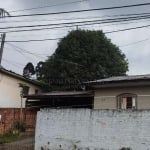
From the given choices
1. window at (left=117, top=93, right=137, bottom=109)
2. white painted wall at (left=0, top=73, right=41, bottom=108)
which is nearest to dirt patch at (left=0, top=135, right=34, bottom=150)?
A: window at (left=117, top=93, right=137, bottom=109)

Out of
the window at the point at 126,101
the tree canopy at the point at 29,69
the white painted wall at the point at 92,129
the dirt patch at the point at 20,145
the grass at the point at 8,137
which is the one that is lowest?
the dirt patch at the point at 20,145

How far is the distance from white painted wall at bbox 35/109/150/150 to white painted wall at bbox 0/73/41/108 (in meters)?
8.84

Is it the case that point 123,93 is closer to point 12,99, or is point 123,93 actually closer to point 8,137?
point 8,137

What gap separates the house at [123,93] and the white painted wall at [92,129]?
430 cm

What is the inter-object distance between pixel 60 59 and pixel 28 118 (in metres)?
13.0

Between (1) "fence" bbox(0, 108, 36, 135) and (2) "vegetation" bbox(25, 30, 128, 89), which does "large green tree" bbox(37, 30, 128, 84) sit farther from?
(1) "fence" bbox(0, 108, 36, 135)

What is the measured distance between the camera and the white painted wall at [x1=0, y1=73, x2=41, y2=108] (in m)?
26.8

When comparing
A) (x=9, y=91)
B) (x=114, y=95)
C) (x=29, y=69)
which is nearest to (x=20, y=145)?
(x=114, y=95)

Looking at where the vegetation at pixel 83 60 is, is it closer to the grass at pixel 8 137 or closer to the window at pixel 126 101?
the grass at pixel 8 137

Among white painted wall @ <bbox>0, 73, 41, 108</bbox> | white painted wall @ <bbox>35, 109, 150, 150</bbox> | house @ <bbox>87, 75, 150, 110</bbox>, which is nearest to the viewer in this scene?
white painted wall @ <bbox>35, 109, 150, 150</bbox>

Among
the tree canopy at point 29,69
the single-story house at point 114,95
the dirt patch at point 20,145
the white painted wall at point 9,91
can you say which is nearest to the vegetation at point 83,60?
the tree canopy at point 29,69

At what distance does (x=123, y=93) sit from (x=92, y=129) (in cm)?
531

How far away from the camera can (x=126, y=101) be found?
21531mm

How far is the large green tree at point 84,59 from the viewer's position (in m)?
35.5
